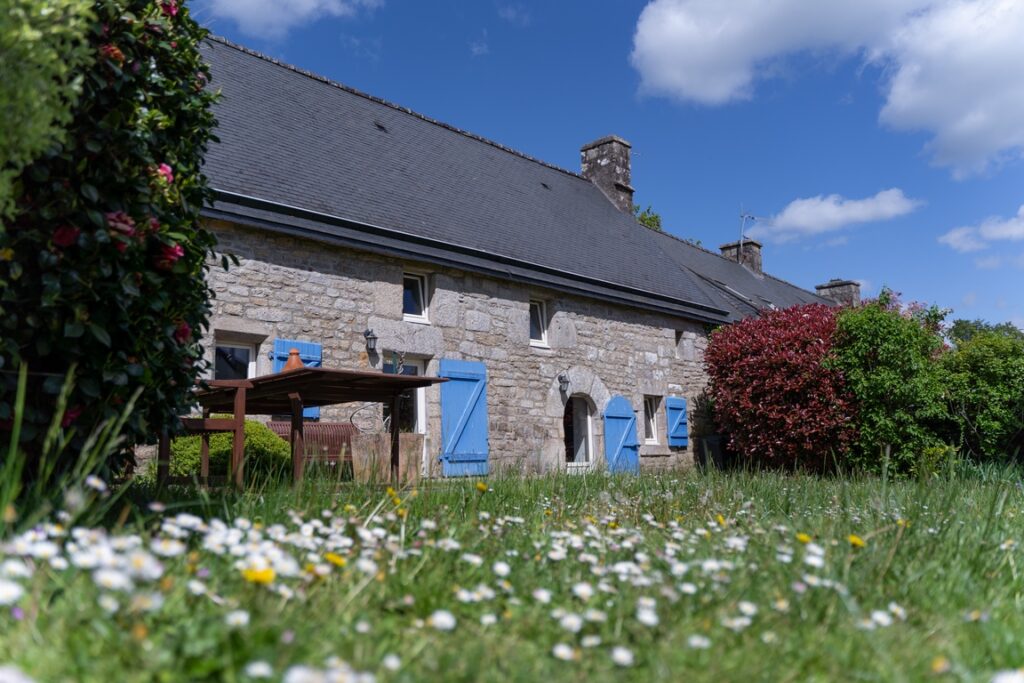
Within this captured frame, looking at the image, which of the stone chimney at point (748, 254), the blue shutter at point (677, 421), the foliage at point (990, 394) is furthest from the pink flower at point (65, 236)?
the stone chimney at point (748, 254)

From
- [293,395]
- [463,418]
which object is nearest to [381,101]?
[463,418]

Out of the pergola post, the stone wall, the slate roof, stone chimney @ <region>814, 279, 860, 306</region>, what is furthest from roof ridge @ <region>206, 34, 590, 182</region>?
stone chimney @ <region>814, 279, 860, 306</region>

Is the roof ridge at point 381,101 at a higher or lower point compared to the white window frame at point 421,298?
higher

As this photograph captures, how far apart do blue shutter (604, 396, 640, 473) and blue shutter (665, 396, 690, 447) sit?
3.38 ft

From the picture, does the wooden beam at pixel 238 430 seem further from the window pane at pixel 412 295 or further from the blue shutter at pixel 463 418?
the window pane at pixel 412 295

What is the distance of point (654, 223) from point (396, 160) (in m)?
18.2

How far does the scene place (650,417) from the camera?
15789mm

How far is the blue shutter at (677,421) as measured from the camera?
51.2 feet

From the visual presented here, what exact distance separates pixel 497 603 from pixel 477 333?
379 inches

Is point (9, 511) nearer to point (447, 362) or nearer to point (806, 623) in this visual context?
point (806, 623)

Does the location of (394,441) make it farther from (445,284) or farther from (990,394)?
(990,394)

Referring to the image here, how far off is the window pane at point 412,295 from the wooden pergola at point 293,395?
4.52 metres

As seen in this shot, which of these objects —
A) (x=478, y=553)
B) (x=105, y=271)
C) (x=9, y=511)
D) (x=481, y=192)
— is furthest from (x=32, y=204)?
(x=481, y=192)

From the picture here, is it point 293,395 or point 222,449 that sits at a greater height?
point 293,395
